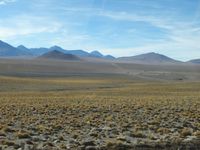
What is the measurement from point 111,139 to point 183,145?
9.07 feet

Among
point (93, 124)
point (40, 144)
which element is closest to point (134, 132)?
point (93, 124)

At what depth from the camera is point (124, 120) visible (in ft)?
69.2

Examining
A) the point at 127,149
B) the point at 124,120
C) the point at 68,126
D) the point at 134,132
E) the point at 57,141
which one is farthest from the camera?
the point at 124,120

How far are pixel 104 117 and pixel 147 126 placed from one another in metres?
4.07

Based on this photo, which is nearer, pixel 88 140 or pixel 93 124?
pixel 88 140

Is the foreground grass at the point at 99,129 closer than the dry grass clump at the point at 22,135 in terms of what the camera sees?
Yes

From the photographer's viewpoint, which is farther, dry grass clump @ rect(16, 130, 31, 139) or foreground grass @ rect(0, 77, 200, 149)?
dry grass clump @ rect(16, 130, 31, 139)

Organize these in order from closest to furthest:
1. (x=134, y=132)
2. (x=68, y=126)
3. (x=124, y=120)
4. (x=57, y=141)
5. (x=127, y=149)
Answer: (x=127, y=149) < (x=57, y=141) < (x=134, y=132) < (x=68, y=126) < (x=124, y=120)

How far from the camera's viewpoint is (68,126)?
18.8 meters

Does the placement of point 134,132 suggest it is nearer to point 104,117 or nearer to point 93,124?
point 93,124

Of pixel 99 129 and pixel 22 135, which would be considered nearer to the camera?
pixel 22 135

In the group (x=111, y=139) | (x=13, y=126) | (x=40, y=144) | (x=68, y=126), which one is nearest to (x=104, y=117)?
(x=68, y=126)

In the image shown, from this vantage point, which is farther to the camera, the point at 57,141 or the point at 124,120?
the point at 124,120

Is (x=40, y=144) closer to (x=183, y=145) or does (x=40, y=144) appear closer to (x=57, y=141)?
(x=57, y=141)
